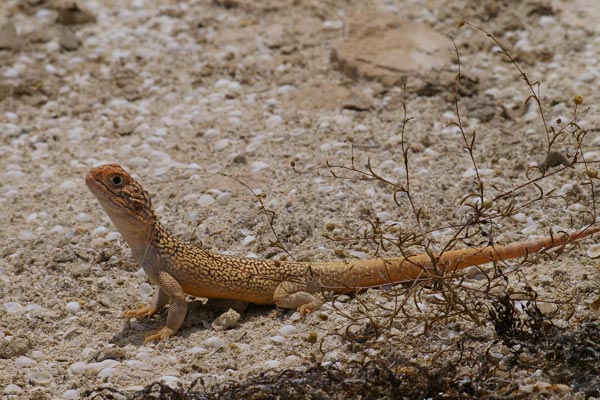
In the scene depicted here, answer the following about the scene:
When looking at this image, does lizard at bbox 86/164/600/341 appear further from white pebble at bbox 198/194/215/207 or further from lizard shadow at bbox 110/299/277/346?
white pebble at bbox 198/194/215/207

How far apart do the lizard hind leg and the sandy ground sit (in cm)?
8

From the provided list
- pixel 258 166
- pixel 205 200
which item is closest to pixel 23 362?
pixel 205 200

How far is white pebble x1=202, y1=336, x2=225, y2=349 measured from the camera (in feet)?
20.8

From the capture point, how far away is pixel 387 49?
409 inches

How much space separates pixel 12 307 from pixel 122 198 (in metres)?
1.20

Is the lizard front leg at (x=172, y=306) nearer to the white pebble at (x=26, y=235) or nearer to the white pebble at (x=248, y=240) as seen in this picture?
the white pebble at (x=248, y=240)

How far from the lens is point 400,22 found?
35.9 ft

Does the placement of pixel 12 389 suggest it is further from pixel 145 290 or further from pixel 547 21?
→ pixel 547 21

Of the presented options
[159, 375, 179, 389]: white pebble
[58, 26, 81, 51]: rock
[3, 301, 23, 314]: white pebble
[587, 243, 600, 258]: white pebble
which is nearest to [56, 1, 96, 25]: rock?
[58, 26, 81, 51]: rock

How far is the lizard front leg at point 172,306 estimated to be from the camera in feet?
21.5

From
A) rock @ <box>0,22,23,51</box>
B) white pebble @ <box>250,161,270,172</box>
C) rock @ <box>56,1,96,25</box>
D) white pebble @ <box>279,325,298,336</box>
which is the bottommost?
rock @ <box>0,22,23,51</box>

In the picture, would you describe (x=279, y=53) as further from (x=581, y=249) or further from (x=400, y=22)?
(x=581, y=249)

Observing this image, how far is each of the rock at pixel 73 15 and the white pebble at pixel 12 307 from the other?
5.71m

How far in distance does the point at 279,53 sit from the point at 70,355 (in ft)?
17.7
